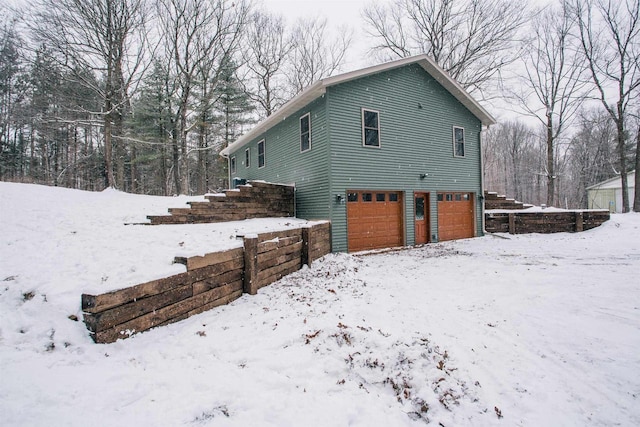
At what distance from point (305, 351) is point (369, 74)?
9300 mm

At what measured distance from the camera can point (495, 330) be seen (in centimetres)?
372

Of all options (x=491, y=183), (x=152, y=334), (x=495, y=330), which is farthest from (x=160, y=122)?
(x=491, y=183)

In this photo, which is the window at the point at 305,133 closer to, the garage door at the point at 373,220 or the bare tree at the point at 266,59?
the garage door at the point at 373,220

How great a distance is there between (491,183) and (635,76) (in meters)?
21.4

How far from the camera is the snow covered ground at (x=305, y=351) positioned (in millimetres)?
2057

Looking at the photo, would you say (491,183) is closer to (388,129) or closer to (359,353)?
(388,129)

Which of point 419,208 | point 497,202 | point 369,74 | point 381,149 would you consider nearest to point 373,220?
point 419,208

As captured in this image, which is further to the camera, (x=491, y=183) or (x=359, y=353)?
(x=491, y=183)

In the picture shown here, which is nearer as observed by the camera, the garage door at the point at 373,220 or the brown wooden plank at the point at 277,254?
the brown wooden plank at the point at 277,254

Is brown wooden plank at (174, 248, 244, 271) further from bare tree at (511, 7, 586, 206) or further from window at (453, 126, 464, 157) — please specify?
bare tree at (511, 7, 586, 206)

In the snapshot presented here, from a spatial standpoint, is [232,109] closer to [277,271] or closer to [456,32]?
[456,32]

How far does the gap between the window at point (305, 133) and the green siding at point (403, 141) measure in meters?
1.23

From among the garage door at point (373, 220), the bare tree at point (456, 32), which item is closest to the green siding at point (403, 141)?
the garage door at point (373, 220)

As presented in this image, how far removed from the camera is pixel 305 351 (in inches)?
118
